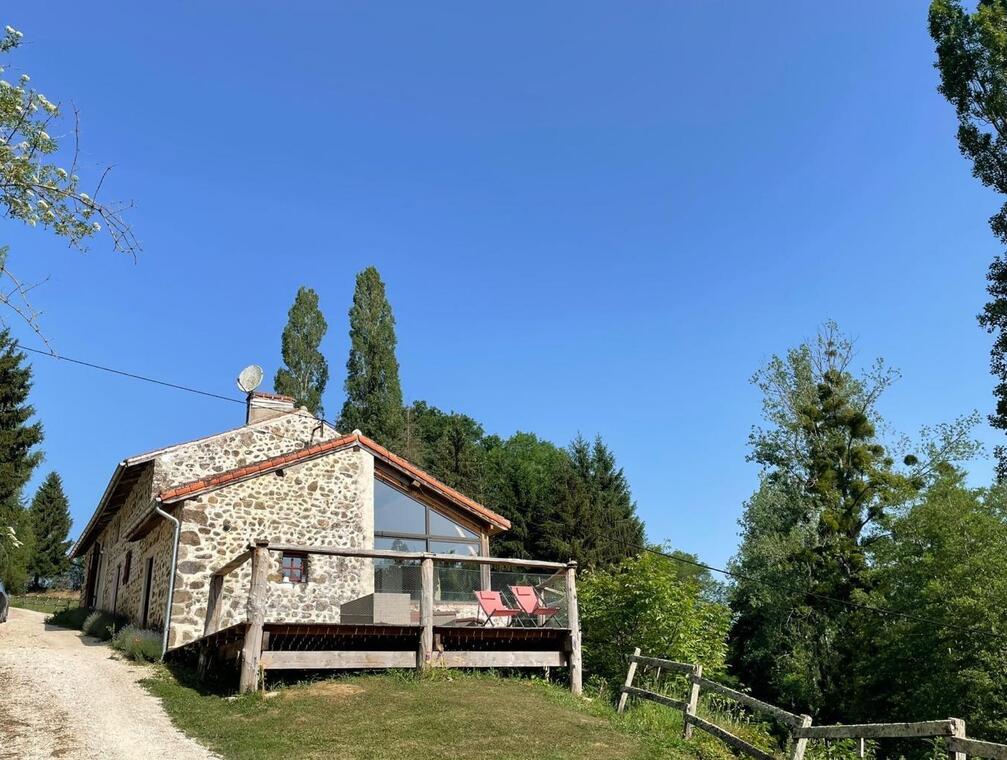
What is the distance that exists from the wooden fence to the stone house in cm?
473

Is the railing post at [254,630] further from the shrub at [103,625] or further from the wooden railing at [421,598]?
the shrub at [103,625]

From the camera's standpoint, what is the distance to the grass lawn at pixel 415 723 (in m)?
7.97

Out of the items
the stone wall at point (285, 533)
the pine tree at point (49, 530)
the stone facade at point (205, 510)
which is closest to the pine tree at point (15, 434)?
the stone facade at point (205, 510)

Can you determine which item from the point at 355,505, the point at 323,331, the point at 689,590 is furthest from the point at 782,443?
the point at 323,331

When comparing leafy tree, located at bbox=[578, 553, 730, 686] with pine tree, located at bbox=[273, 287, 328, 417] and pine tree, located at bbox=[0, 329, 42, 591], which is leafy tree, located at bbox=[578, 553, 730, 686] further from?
pine tree, located at bbox=[273, 287, 328, 417]

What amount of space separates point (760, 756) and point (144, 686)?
8.72 metres

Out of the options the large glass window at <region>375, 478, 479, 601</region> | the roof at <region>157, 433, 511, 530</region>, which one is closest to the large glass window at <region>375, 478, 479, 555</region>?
the large glass window at <region>375, 478, 479, 601</region>

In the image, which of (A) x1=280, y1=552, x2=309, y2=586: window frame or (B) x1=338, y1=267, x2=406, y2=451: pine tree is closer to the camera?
(A) x1=280, y1=552, x2=309, y2=586: window frame

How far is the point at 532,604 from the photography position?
41.3ft

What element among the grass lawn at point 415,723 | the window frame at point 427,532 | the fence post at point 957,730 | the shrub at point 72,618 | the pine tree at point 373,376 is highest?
the pine tree at point 373,376

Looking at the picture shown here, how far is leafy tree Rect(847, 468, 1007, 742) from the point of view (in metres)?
17.4

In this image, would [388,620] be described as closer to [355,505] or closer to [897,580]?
[355,505]

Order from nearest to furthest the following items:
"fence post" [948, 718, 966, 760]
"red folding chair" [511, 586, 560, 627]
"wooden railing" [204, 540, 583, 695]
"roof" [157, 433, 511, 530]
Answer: "fence post" [948, 718, 966, 760] → "wooden railing" [204, 540, 583, 695] → "red folding chair" [511, 586, 560, 627] → "roof" [157, 433, 511, 530]

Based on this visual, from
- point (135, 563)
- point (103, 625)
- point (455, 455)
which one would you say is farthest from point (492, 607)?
point (455, 455)
